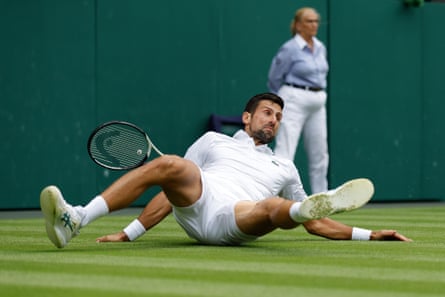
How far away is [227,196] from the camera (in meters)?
7.37

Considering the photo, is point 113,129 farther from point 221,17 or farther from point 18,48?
point 221,17

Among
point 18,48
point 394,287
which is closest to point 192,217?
point 394,287

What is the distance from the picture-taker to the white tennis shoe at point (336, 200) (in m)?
6.29

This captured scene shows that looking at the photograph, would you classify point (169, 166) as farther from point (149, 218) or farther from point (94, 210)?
point (149, 218)

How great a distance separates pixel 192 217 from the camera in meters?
7.33

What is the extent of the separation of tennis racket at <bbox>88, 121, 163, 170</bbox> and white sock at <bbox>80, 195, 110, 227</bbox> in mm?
891

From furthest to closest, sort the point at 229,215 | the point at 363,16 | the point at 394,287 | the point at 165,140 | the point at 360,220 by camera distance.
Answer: the point at 363,16 < the point at 165,140 < the point at 360,220 < the point at 229,215 < the point at 394,287

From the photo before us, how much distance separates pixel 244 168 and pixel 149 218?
2.30 feet

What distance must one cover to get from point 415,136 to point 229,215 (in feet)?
31.8

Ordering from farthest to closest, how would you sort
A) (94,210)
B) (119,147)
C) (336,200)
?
(119,147) → (94,210) → (336,200)

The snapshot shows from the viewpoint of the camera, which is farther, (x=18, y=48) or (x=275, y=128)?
(x=18, y=48)

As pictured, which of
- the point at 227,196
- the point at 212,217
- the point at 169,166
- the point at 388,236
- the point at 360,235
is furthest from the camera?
the point at 360,235

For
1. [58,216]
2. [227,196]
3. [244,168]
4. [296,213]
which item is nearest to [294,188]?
[244,168]

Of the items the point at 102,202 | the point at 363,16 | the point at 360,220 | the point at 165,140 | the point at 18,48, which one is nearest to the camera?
the point at 102,202
